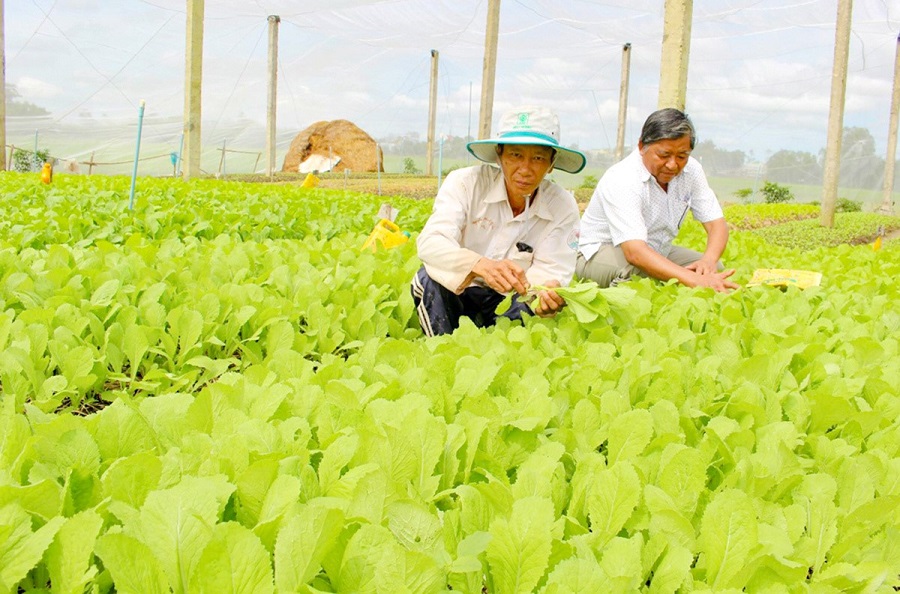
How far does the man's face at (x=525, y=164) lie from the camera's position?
132 inches

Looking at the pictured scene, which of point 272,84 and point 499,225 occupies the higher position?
point 272,84

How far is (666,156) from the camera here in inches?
173

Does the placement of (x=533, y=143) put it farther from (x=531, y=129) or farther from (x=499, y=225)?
(x=499, y=225)

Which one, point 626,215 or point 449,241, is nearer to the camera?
point 449,241

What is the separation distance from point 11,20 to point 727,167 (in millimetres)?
30406

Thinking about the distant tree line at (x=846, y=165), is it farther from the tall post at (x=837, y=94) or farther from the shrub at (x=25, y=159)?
the shrub at (x=25, y=159)

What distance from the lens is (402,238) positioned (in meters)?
5.74

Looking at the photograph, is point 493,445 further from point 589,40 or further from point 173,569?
point 589,40

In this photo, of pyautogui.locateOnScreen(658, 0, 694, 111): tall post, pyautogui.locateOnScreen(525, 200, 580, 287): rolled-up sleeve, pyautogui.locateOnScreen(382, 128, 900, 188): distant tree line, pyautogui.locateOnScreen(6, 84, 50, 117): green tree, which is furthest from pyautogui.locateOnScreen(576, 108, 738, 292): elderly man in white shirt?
pyautogui.locateOnScreen(6, 84, 50, 117): green tree

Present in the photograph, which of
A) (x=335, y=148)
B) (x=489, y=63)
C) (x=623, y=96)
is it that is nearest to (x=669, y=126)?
(x=489, y=63)

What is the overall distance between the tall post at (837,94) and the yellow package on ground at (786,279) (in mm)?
12312

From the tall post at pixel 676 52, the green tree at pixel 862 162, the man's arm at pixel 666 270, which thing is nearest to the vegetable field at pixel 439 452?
the man's arm at pixel 666 270

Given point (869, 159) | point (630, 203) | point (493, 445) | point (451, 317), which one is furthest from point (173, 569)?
point (869, 159)

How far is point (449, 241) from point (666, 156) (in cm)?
172
